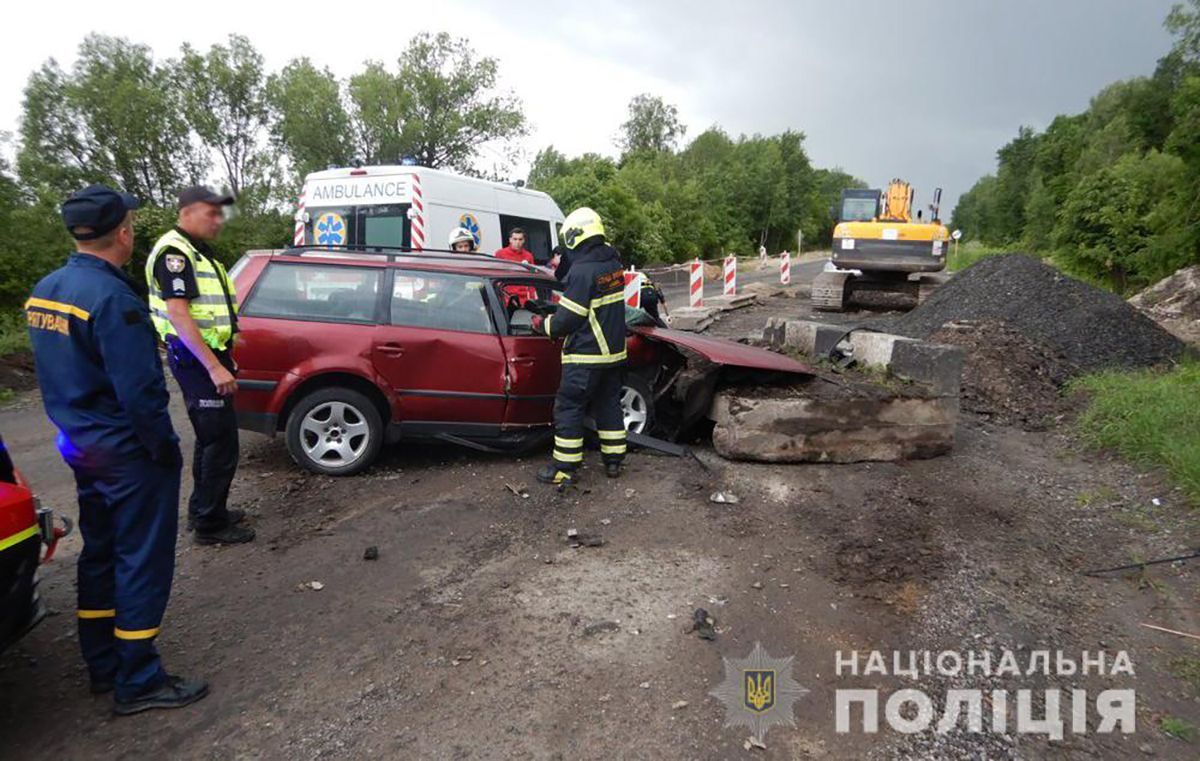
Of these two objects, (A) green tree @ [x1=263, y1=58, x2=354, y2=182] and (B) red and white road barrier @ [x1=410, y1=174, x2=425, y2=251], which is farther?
(A) green tree @ [x1=263, y1=58, x2=354, y2=182]

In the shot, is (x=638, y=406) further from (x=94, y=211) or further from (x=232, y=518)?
(x=94, y=211)

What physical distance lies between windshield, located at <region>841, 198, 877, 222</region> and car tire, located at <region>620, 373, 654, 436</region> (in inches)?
521

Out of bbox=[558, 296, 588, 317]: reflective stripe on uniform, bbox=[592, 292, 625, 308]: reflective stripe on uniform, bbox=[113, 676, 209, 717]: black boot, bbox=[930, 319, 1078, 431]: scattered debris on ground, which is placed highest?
bbox=[592, 292, 625, 308]: reflective stripe on uniform

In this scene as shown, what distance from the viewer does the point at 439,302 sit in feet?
16.3

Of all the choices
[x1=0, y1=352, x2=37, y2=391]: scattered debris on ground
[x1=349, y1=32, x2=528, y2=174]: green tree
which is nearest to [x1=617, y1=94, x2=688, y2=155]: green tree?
[x1=349, y1=32, x2=528, y2=174]: green tree

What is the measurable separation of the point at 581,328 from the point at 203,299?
2315 mm

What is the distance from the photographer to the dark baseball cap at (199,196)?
3.58 m

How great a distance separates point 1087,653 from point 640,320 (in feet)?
12.5

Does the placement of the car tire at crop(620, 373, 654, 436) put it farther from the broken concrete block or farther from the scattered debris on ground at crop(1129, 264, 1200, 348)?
the scattered debris on ground at crop(1129, 264, 1200, 348)

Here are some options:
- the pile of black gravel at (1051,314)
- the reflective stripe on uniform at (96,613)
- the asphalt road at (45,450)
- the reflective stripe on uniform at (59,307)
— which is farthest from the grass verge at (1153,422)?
the asphalt road at (45,450)

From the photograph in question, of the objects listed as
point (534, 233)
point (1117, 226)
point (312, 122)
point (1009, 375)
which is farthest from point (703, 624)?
point (312, 122)

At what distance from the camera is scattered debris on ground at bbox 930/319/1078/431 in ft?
23.6

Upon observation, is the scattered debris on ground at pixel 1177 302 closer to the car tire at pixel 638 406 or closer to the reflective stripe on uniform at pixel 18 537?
the car tire at pixel 638 406

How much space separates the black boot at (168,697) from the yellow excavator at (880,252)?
14897 millimetres
